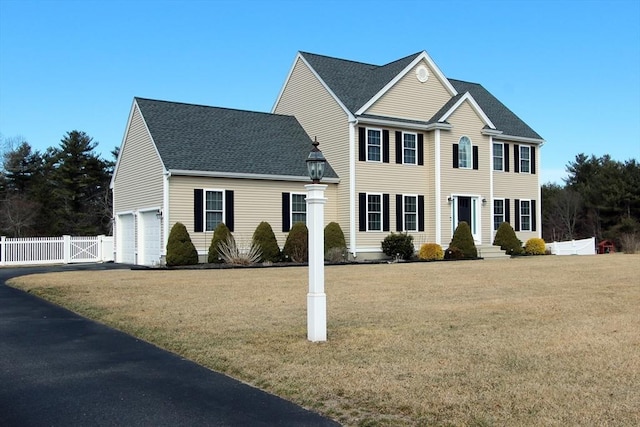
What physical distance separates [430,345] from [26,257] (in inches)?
995

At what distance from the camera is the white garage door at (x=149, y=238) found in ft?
83.9

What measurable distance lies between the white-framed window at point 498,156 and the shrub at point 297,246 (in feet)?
40.2

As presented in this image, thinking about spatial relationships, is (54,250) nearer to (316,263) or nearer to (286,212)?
(286,212)

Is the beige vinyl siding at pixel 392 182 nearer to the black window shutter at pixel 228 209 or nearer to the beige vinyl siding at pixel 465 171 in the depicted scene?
the beige vinyl siding at pixel 465 171

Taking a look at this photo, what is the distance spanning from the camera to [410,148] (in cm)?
2900

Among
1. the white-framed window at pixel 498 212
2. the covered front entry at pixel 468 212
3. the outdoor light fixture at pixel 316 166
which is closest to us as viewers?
the outdoor light fixture at pixel 316 166

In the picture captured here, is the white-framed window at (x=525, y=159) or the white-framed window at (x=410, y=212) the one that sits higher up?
the white-framed window at (x=525, y=159)

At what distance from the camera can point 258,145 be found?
2762cm

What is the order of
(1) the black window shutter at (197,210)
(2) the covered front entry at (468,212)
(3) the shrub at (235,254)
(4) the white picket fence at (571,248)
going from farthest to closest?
(4) the white picket fence at (571,248) < (2) the covered front entry at (468,212) < (1) the black window shutter at (197,210) < (3) the shrub at (235,254)

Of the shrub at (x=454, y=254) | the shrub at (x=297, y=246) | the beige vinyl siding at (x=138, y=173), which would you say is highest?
the beige vinyl siding at (x=138, y=173)

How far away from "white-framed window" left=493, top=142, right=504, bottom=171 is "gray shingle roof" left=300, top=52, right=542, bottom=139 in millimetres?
771

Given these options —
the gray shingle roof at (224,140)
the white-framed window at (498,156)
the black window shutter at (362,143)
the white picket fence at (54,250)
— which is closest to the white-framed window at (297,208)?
the gray shingle roof at (224,140)

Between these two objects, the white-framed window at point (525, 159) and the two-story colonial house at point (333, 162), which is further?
the white-framed window at point (525, 159)

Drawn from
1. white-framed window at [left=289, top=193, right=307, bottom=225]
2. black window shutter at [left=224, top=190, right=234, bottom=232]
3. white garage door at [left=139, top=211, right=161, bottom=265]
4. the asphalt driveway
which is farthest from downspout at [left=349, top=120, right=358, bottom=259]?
the asphalt driveway
